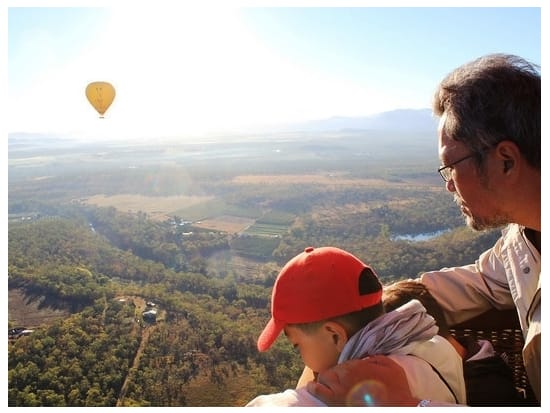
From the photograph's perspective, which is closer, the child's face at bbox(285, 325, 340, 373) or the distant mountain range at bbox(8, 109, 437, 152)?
the child's face at bbox(285, 325, 340, 373)

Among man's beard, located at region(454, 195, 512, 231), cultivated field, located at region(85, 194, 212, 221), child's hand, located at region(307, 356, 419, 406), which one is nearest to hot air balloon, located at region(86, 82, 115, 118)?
man's beard, located at region(454, 195, 512, 231)

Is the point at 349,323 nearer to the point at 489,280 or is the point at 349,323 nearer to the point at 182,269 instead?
the point at 489,280

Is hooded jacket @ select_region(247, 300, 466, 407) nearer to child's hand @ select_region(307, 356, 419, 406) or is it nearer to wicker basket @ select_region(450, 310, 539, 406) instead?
child's hand @ select_region(307, 356, 419, 406)

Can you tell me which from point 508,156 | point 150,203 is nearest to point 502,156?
point 508,156

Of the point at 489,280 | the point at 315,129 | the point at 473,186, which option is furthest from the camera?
the point at 315,129

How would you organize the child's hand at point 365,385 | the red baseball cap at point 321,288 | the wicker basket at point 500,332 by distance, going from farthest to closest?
the wicker basket at point 500,332 < the red baseball cap at point 321,288 < the child's hand at point 365,385

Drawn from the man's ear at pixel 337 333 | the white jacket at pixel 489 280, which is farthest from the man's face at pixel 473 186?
the man's ear at pixel 337 333

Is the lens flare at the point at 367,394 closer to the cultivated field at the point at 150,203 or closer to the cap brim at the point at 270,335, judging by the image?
the cap brim at the point at 270,335
